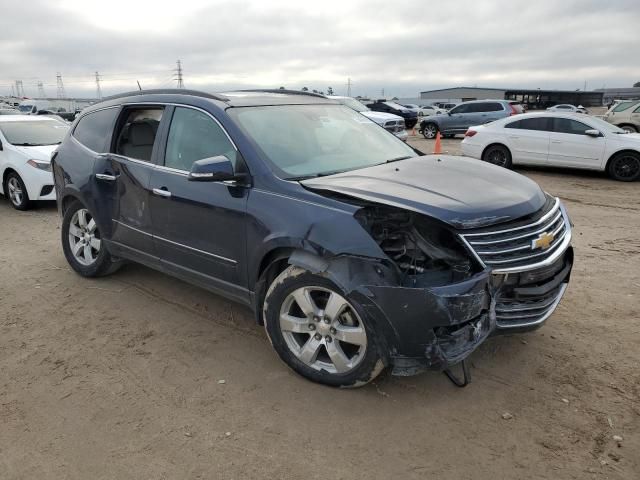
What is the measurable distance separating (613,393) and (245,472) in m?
2.29

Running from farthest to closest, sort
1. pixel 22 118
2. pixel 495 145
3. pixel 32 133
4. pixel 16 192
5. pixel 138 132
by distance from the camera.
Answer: pixel 495 145
pixel 22 118
pixel 32 133
pixel 16 192
pixel 138 132

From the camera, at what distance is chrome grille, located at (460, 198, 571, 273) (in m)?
3.03

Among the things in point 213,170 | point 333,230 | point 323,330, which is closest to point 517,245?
point 333,230

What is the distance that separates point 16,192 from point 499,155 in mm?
10566

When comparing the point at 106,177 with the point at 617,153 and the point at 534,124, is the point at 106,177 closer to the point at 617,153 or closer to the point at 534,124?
the point at 534,124

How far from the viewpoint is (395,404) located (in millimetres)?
3193

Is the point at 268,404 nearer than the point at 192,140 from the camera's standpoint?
Yes

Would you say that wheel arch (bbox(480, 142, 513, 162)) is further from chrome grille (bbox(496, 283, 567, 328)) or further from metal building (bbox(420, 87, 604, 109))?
metal building (bbox(420, 87, 604, 109))

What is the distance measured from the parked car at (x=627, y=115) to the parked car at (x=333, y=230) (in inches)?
707

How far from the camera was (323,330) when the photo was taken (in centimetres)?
327

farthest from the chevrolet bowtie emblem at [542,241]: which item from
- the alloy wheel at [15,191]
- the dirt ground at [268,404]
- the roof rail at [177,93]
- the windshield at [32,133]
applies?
the windshield at [32,133]

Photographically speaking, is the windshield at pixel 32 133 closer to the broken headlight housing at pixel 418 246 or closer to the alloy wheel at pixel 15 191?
the alloy wheel at pixel 15 191

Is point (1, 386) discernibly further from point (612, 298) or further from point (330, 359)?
point (612, 298)

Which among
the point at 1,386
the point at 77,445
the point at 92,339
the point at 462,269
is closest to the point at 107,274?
the point at 92,339
